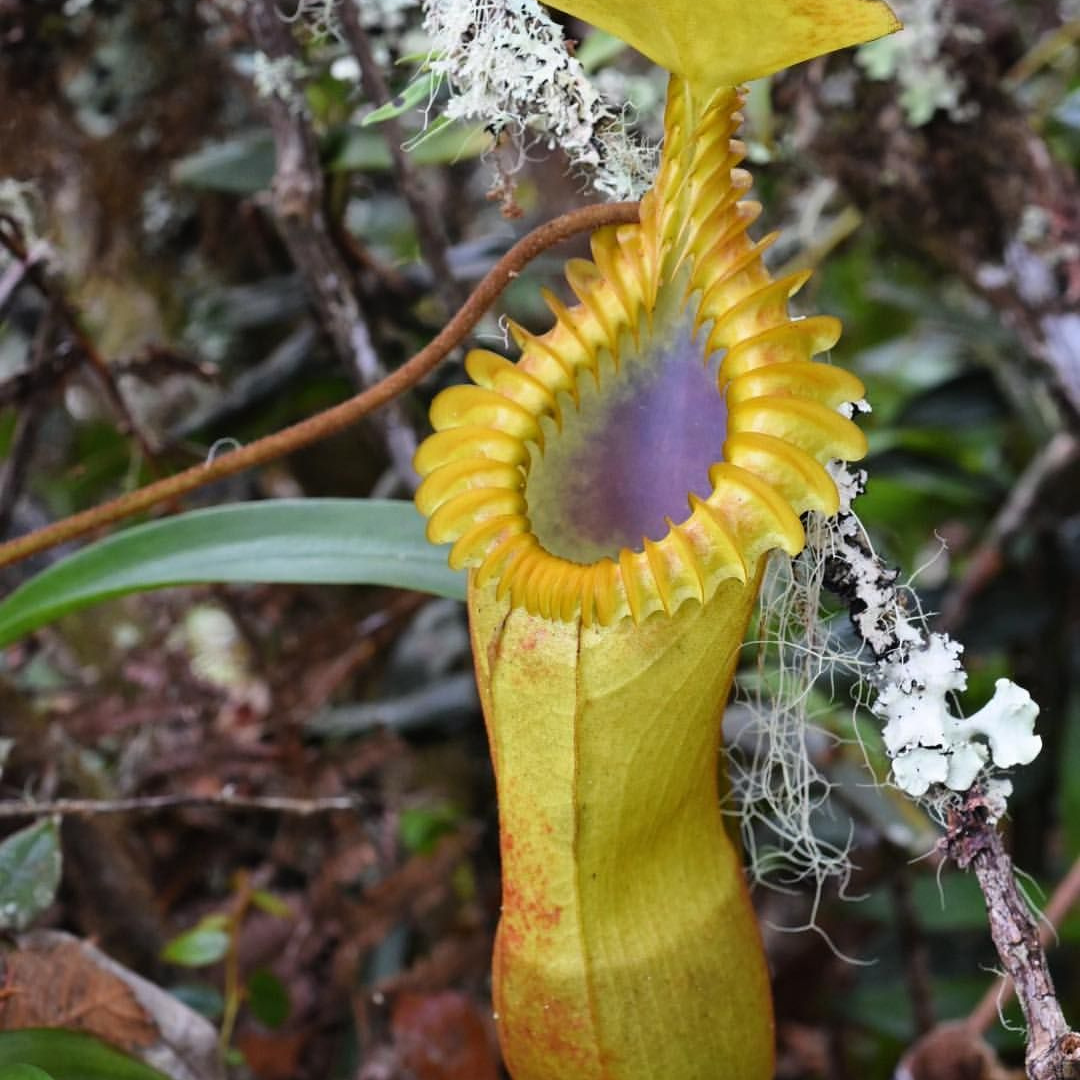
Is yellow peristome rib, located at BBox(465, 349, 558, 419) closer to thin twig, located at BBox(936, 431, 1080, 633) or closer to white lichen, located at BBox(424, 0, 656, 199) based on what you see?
white lichen, located at BBox(424, 0, 656, 199)

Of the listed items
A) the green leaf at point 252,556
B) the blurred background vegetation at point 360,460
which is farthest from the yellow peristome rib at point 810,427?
the blurred background vegetation at point 360,460

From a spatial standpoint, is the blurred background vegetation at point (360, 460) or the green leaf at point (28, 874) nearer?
the green leaf at point (28, 874)

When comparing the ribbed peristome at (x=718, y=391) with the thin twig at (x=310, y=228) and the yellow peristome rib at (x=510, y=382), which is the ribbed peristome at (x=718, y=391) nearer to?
the yellow peristome rib at (x=510, y=382)

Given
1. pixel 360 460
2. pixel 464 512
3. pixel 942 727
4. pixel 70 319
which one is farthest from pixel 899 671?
pixel 360 460

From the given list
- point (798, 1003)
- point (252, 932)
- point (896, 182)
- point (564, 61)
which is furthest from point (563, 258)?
point (798, 1003)

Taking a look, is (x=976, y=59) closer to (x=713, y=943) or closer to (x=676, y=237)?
(x=676, y=237)

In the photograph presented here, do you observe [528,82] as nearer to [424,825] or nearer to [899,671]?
[899,671]
